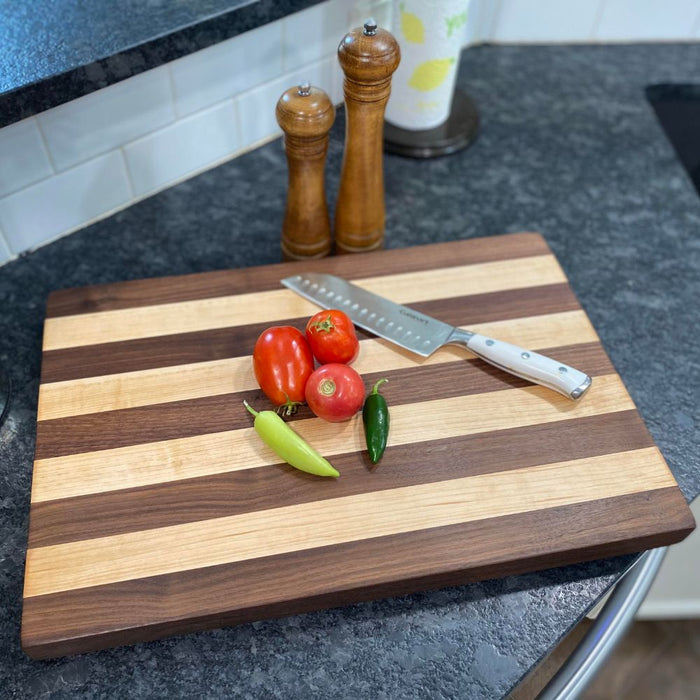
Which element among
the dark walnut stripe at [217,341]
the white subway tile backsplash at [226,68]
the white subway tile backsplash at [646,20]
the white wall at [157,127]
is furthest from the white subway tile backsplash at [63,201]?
the white subway tile backsplash at [646,20]

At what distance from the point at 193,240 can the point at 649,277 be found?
0.64 metres

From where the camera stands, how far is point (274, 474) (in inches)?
27.7

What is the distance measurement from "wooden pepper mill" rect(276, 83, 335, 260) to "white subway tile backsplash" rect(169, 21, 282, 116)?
0.80 feet

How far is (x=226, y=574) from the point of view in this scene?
640 millimetres

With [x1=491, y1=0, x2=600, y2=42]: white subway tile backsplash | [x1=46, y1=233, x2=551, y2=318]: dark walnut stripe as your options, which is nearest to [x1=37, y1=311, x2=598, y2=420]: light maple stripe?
[x1=46, y1=233, x2=551, y2=318]: dark walnut stripe

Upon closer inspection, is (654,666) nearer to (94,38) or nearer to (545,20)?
(545,20)

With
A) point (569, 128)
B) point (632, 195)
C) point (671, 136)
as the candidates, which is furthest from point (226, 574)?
point (671, 136)

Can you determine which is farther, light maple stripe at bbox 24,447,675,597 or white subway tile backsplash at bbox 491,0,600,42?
white subway tile backsplash at bbox 491,0,600,42

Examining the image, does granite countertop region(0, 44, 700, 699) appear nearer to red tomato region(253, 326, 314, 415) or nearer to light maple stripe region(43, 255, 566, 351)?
light maple stripe region(43, 255, 566, 351)

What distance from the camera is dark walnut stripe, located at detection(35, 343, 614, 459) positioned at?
72cm

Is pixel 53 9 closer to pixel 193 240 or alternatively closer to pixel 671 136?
pixel 193 240

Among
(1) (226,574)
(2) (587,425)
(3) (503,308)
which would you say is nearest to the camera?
(1) (226,574)

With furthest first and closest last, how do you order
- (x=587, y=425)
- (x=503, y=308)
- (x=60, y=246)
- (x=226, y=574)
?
(x=60, y=246)
(x=503, y=308)
(x=587, y=425)
(x=226, y=574)

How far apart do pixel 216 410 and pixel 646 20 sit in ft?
3.84
